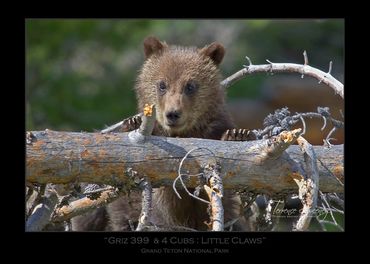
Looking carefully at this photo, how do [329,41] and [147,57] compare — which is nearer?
[147,57]

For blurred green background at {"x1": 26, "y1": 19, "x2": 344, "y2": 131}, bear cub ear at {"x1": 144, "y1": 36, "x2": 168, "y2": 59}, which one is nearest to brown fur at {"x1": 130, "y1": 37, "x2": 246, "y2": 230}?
bear cub ear at {"x1": 144, "y1": 36, "x2": 168, "y2": 59}

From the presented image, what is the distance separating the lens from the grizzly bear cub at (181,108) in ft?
19.5

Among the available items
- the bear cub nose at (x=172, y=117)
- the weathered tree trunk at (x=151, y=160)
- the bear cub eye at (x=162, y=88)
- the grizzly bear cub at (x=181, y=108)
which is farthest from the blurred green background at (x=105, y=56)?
the weathered tree trunk at (x=151, y=160)

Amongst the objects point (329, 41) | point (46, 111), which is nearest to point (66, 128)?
point (46, 111)

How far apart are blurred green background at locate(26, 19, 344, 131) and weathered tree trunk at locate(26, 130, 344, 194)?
21.7 feet

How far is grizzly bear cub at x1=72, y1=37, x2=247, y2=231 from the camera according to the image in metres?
5.93

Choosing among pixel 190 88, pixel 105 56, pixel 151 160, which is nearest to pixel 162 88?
pixel 190 88

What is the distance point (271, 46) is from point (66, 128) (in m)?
5.39

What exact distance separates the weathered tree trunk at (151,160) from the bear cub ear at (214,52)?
5.90 ft

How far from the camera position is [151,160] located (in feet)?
15.4

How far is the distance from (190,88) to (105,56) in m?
8.20

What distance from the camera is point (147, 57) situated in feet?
21.6
